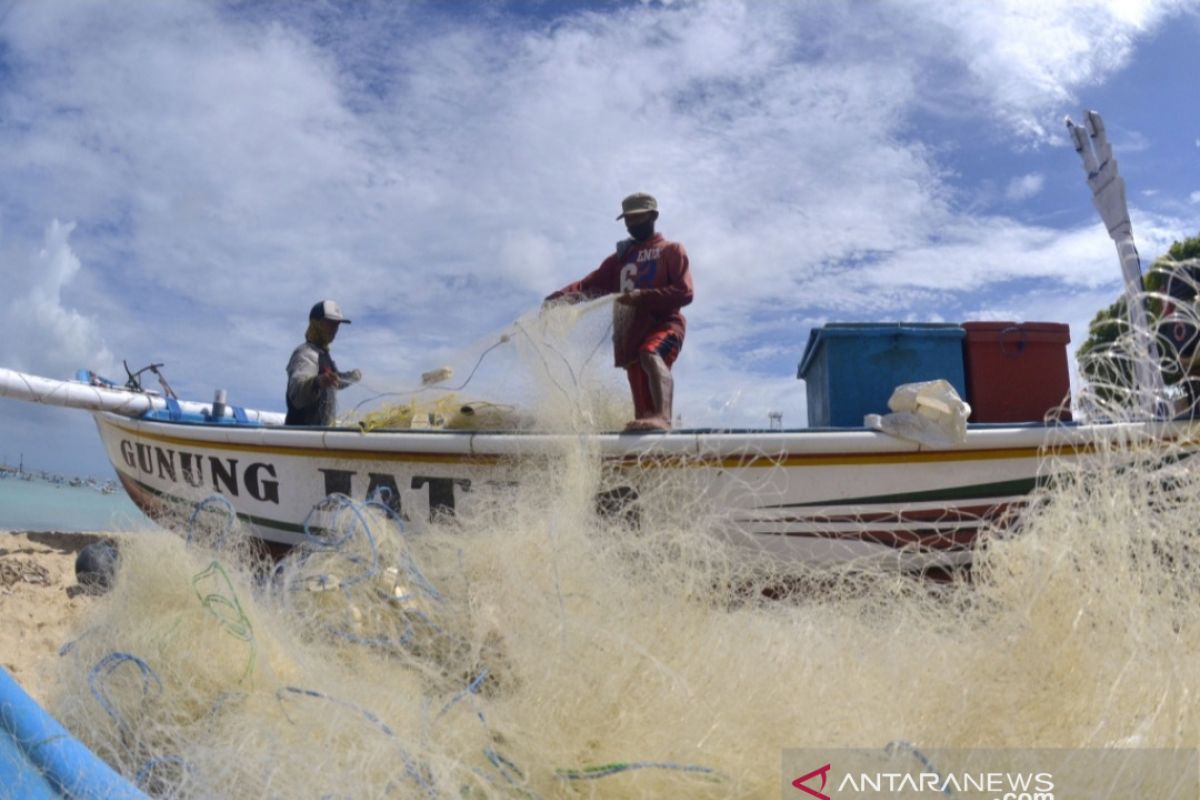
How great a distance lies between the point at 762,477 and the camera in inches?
169

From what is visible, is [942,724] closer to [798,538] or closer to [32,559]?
[798,538]

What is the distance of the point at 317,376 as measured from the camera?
5.88 metres

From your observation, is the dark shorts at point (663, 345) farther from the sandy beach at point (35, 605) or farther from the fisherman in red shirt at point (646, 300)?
the sandy beach at point (35, 605)

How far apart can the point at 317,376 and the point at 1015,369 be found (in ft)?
16.1

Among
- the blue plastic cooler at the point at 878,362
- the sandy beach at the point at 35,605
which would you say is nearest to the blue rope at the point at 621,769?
the sandy beach at the point at 35,605

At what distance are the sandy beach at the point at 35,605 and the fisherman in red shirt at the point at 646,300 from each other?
10.7 ft

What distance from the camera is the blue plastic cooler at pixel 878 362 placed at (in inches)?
201

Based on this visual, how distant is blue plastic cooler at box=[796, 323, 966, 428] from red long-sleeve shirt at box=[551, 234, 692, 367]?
3.44 feet

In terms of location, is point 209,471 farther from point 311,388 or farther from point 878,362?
point 878,362

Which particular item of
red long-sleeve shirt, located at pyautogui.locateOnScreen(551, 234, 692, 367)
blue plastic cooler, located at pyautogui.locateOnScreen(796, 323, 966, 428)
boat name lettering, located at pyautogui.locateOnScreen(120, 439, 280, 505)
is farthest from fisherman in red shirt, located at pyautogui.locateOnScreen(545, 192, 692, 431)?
boat name lettering, located at pyautogui.locateOnScreen(120, 439, 280, 505)

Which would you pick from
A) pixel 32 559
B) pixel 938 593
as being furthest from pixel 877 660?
pixel 32 559

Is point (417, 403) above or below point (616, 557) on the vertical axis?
above

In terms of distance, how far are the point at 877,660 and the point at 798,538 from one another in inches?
72.0

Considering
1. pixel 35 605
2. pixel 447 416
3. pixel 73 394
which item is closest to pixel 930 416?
pixel 447 416
